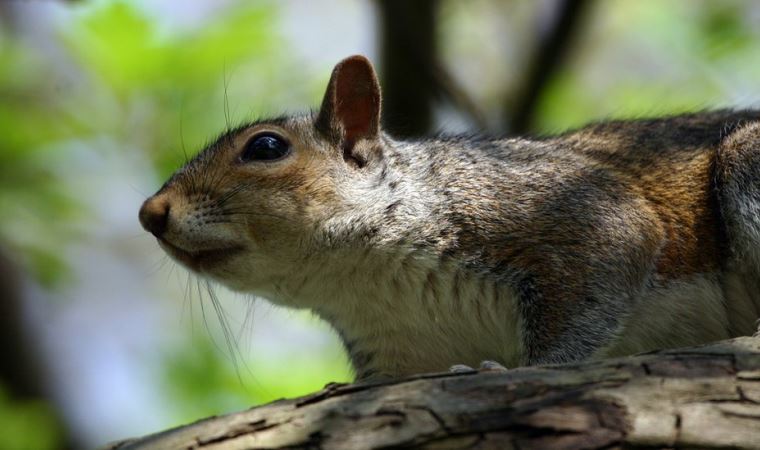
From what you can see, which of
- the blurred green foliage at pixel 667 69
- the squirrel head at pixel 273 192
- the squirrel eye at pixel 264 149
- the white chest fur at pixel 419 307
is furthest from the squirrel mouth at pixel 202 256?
the blurred green foliage at pixel 667 69

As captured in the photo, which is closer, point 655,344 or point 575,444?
point 575,444

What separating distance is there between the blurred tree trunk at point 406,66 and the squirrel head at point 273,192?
1.46 meters

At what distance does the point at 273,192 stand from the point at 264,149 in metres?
0.30

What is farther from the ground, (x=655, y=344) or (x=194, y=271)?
(x=194, y=271)

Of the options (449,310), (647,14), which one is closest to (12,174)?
(449,310)

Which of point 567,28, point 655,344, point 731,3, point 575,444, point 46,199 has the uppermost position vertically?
point 731,3

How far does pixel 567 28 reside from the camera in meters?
6.82

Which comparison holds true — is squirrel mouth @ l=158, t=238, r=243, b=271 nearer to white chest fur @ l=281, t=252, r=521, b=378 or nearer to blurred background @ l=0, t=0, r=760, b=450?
white chest fur @ l=281, t=252, r=521, b=378

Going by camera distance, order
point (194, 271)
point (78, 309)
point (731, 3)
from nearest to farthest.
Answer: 1. point (194, 271)
2. point (731, 3)
3. point (78, 309)

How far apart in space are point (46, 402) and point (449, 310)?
3137mm

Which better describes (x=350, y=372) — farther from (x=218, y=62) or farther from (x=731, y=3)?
(x=731, y=3)

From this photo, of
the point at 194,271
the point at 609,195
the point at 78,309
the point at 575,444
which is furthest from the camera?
the point at 78,309

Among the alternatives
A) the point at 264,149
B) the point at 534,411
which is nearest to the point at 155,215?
the point at 264,149

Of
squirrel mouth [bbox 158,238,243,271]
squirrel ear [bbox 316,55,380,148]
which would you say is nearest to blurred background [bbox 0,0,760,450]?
squirrel ear [bbox 316,55,380,148]
